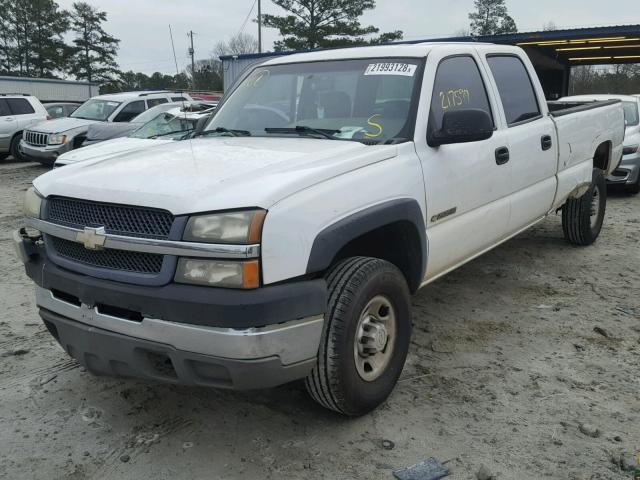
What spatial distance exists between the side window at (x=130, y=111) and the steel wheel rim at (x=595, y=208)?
36.0 feet

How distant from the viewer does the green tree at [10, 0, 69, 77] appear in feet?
162

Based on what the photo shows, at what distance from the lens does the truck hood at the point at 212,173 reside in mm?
2486

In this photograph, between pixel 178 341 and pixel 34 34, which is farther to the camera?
pixel 34 34

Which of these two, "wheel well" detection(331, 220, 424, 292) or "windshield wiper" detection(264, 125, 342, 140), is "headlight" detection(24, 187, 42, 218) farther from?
"wheel well" detection(331, 220, 424, 292)

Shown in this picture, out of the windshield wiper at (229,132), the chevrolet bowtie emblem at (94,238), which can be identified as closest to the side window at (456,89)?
the windshield wiper at (229,132)

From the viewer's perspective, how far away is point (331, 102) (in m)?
3.74

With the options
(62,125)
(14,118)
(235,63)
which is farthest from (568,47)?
(14,118)

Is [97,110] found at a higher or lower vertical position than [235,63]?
lower

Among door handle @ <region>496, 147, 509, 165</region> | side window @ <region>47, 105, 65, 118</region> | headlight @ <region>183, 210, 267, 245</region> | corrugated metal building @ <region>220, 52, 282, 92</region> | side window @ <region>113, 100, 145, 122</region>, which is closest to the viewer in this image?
headlight @ <region>183, 210, 267, 245</region>

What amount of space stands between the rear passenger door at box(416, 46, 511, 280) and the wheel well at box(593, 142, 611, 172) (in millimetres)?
2529

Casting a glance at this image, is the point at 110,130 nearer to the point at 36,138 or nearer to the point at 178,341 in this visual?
the point at 36,138

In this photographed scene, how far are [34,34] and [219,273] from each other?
5555 centimetres

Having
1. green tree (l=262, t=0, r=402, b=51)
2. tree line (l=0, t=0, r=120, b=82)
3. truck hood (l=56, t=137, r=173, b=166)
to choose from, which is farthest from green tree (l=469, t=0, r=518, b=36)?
truck hood (l=56, t=137, r=173, b=166)

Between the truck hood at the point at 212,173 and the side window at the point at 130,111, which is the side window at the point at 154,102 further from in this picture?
the truck hood at the point at 212,173
